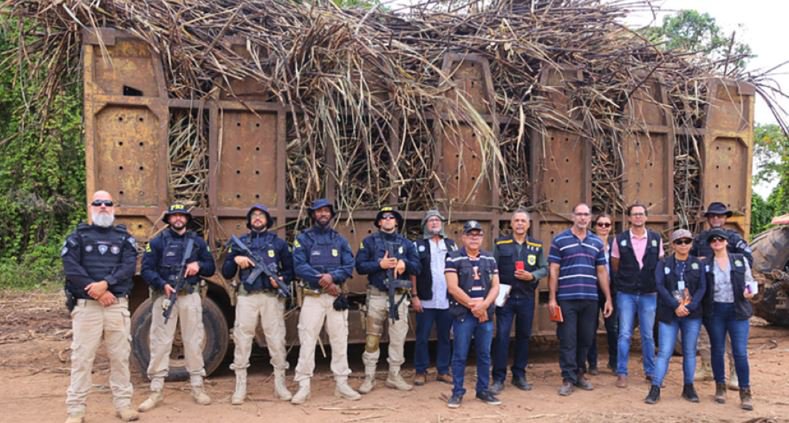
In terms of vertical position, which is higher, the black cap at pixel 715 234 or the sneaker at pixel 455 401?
the black cap at pixel 715 234

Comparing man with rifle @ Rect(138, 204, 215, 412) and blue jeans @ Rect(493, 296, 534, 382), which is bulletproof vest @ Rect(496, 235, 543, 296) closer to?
blue jeans @ Rect(493, 296, 534, 382)

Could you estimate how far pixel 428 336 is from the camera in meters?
6.06

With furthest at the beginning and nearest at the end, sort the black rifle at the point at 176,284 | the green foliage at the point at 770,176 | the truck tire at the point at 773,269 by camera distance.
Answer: the green foliage at the point at 770,176 < the truck tire at the point at 773,269 < the black rifle at the point at 176,284

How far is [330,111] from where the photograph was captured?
5.96 metres

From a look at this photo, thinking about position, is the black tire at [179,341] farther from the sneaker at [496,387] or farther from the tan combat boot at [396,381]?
the sneaker at [496,387]

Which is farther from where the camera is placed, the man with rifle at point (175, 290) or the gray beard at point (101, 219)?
the man with rifle at point (175, 290)

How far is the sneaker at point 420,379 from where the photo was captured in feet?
19.6

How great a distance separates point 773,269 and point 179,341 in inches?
289

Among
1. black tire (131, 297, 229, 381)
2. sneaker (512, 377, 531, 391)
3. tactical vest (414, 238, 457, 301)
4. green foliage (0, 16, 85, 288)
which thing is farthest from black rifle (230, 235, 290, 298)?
green foliage (0, 16, 85, 288)

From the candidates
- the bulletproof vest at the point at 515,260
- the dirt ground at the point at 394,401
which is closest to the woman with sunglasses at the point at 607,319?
the dirt ground at the point at 394,401

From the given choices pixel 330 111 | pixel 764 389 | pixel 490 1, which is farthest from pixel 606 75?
pixel 764 389

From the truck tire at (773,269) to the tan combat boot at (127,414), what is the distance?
7.37m

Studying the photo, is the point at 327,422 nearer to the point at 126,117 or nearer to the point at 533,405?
the point at 533,405

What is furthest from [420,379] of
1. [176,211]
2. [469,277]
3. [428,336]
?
[176,211]
